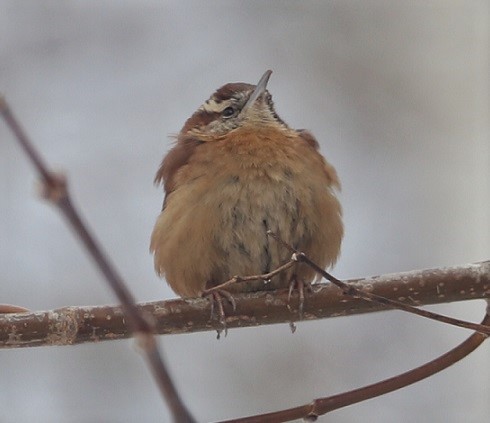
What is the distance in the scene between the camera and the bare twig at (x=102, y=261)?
1.27 m

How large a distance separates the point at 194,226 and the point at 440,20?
6.04 metres

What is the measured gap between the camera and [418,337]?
22.8 feet

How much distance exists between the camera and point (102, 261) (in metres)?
1.28

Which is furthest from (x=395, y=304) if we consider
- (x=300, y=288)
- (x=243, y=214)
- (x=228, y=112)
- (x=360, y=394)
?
(x=228, y=112)

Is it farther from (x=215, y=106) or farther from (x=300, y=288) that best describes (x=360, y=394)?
(x=215, y=106)

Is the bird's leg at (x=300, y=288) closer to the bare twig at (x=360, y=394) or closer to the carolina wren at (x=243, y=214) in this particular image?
the carolina wren at (x=243, y=214)

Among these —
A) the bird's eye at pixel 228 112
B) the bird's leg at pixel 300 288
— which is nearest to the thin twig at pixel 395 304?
the bird's leg at pixel 300 288

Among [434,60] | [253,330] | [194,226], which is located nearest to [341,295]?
[194,226]

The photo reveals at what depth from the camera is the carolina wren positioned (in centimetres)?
365

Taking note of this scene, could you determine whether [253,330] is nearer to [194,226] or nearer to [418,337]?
[418,337]

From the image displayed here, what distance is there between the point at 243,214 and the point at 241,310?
0.52 meters

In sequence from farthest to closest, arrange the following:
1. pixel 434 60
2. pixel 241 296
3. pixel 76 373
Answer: pixel 434 60
pixel 76 373
pixel 241 296

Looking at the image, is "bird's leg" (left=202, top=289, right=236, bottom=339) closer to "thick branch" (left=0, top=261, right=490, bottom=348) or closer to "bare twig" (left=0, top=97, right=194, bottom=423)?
"thick branch" (left=0, top=261, right=490, bottom=348)

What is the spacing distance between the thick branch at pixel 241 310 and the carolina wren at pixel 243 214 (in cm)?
32
